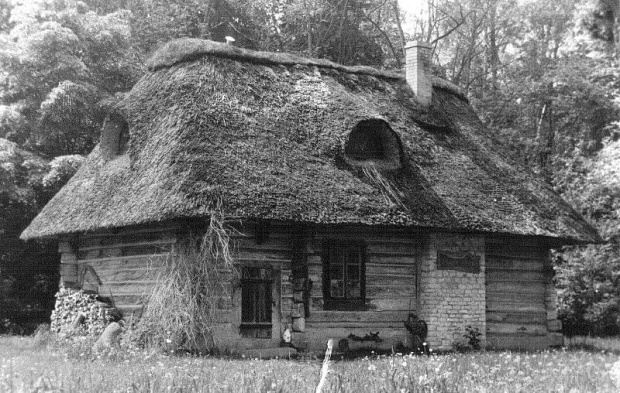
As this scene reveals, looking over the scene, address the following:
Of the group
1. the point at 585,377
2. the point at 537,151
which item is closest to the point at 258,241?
the point at 585,377

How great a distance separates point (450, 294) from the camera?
57.2ft

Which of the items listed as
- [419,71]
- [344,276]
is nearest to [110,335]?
[344,276]

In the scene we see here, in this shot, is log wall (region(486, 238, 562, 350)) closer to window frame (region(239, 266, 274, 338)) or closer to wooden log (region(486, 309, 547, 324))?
wooden log (region(486, 309, 547, 324))

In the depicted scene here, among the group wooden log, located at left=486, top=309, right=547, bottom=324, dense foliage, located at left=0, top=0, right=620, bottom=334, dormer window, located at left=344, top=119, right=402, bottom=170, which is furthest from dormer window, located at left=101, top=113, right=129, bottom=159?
wooden log, located at left=486, top=309, right=547, bottom=324

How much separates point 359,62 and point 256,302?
1892 cm

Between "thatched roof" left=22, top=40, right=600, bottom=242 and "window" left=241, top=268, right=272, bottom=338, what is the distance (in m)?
1.53

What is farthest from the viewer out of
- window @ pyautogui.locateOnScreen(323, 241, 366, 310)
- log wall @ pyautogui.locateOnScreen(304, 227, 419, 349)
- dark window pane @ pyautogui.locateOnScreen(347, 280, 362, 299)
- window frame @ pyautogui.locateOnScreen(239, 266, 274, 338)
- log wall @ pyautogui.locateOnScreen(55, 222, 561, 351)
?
dark window pane @ pyautogui.locateOnScreen(347, 280, 362, 299)

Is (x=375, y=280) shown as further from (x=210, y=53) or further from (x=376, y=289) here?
(x=210, y=53)

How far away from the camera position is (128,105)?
17.9 m

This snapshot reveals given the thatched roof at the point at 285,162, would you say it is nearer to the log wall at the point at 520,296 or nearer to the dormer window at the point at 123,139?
the dormer window at the point at 123,139

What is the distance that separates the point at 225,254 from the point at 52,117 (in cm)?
1039

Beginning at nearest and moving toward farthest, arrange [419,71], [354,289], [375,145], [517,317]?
[354,289], [375,145], [517,317], [419,71]

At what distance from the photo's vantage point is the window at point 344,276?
54.8 ft

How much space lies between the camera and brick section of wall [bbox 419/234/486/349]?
17219 millimetres
